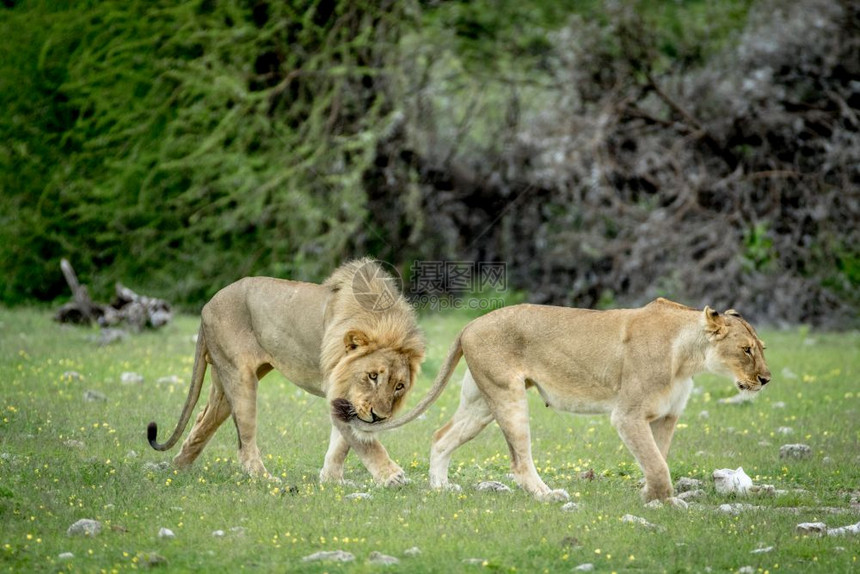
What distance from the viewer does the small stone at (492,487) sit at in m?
7.65

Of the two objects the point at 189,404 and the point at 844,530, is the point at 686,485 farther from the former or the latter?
the point at 189,404

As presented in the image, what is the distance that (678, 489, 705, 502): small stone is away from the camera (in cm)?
759

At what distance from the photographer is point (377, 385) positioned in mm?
7637

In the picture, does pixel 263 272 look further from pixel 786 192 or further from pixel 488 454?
pixel 488 454

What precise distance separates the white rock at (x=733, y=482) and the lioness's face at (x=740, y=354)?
614mm

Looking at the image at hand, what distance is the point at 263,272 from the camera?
1802 centimetres

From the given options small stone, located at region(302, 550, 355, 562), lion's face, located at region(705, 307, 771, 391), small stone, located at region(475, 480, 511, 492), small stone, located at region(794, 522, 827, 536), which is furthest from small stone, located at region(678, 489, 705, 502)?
small stone, located at region(302, 550, 355, 562)

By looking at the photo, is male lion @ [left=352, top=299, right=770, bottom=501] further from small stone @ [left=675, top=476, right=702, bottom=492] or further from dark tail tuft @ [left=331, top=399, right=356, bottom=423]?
small stone @ [left=675, top=476, right=702, bottom=492]

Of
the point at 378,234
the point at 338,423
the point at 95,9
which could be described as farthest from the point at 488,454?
the point at 95,9

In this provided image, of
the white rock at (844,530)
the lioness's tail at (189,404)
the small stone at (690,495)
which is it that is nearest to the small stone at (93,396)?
the lioness's tail at (189,404)

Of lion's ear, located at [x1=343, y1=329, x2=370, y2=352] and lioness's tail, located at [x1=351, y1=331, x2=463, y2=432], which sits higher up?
lion's ear, located at [x1=343, y1=329, x2=370, y2=352]

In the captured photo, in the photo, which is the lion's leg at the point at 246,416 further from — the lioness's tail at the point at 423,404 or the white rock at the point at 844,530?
the white rock at the point at 844,530

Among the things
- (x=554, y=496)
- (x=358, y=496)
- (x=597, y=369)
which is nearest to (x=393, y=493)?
(x=358, y=496)

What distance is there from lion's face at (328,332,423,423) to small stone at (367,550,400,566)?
5.88 feet
